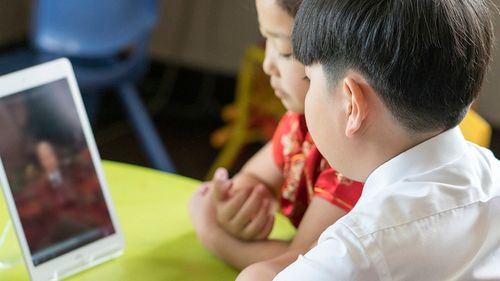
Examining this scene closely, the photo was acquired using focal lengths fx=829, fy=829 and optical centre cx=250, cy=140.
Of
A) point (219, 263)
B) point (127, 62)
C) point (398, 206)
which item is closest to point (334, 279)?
point (398, 206)

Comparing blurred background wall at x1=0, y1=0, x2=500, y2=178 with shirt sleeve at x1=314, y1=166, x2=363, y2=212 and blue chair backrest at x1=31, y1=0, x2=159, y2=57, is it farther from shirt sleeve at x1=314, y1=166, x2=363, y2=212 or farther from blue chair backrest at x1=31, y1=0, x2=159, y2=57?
shirt sleeve at x1=314, y1=166, x2=363, y2=212

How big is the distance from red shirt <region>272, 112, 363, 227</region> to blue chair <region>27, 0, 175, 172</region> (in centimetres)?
112

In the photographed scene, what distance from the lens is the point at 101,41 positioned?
7.95 feet

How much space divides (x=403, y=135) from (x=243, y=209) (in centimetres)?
35

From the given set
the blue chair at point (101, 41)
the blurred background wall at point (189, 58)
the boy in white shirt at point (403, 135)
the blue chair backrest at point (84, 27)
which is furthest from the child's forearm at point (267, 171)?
the blurred background wall at point (189, 58)

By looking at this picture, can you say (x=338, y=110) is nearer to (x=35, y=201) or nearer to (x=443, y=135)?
(x=443, y=135)

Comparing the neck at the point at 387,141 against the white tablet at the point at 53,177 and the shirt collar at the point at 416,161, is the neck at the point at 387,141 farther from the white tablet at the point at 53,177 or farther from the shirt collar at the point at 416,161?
the white tablet at the point at 53,177

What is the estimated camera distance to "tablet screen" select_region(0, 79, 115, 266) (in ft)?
3.44

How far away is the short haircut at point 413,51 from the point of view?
0.82m

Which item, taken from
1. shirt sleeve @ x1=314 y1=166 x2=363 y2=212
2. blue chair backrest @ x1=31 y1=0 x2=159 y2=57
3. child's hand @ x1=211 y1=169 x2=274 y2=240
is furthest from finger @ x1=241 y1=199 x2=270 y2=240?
blue chair backrest @ x1=31 y1=0 x2=159 y2=57

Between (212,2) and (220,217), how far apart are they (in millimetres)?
2065

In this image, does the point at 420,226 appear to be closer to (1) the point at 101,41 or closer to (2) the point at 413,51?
(2) the point at 413,51

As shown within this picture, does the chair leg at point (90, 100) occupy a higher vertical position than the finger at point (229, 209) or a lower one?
lower

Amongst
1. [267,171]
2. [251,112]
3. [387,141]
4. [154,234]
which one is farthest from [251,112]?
[387,141]
